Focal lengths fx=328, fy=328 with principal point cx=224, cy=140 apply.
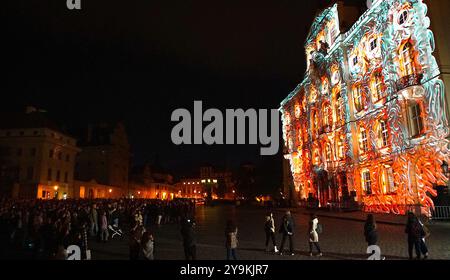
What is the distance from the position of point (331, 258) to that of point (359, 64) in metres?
25.7

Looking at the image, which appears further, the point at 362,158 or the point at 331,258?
the point at 362,158

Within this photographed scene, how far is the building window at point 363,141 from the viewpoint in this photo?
3256 centimetres

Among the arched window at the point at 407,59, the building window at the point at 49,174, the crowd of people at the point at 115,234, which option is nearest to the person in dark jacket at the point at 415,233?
the crowd of people at the point at 115,234

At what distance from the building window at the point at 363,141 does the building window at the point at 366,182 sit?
221 centimetres

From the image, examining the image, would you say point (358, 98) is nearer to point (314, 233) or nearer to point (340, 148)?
point (340, 148)

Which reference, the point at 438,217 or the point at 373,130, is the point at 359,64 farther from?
the point at 438,217

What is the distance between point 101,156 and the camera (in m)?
66.5

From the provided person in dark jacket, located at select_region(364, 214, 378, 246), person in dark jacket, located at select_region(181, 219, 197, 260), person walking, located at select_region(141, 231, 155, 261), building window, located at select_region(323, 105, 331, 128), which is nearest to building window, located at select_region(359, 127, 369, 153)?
building window, located at select_region(323, 105, 331, 128)

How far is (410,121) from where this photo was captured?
25828 millimetres

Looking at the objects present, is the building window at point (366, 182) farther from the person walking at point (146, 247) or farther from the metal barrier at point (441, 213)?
the person walking at point (146, 247)

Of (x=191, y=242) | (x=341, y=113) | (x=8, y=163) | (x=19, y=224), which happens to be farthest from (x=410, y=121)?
(x=8, y=163)

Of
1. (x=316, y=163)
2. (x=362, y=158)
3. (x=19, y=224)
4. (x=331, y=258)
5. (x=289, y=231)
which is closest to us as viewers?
(x=331, y=258)

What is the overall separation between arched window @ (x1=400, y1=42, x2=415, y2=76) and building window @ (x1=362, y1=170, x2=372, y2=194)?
10.8 meters
